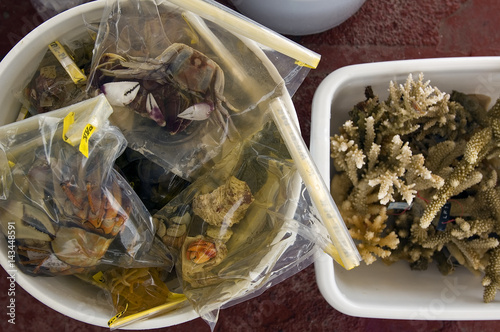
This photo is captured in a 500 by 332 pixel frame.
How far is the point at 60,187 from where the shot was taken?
0.59m

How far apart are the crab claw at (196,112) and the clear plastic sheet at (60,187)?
103 mm

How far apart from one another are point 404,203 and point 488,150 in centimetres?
19

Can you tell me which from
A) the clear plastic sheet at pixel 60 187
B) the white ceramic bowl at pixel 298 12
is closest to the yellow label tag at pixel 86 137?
the clear plastic sheet at pixel 60 187

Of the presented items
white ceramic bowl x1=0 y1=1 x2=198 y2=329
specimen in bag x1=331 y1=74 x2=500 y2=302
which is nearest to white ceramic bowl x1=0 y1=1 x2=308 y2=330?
white ceramic bowl x1=0 y1=1 x2=198 y2=329

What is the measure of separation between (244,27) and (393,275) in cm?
66

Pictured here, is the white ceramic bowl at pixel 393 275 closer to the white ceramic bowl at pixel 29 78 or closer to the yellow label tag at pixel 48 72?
the white ceramic bowl at pixel 29 78

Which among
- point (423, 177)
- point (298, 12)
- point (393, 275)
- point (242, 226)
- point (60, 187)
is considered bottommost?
point (393, 275)

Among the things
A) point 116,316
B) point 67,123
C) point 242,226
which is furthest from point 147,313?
point 67,123

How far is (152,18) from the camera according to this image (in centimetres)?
66

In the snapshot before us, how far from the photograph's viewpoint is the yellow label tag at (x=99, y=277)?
0.69m

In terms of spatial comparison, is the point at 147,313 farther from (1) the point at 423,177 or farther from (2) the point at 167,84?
(1) the point at 423,177

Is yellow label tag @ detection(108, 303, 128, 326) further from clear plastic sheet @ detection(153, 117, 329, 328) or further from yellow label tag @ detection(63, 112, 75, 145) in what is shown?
yellow label tag @ detection(63, 112, 75, 145)

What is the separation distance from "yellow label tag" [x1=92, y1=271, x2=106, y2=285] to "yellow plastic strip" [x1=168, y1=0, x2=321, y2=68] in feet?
1.45

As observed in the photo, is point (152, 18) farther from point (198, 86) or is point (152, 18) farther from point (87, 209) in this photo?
point (87, 209)
